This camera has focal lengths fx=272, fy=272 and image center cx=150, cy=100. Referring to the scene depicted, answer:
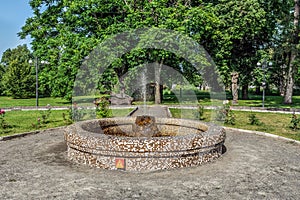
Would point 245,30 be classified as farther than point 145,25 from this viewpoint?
Yes

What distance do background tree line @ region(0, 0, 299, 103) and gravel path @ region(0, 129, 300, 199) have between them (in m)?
16.7

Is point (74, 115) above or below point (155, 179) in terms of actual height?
above

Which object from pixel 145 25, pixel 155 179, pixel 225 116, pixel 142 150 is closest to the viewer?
pixel 155 179

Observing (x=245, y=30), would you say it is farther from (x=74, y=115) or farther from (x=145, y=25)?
(x=74, y=115)

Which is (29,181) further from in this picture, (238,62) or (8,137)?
(238,62)

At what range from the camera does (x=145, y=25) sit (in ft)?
76.2

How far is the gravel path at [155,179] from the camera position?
4578 mm

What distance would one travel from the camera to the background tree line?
912 inches

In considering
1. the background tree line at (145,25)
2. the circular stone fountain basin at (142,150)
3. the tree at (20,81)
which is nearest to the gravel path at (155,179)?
the circular stone fountain basin at (142,150)

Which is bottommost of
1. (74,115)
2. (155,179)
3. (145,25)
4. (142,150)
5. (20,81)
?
(155,179)

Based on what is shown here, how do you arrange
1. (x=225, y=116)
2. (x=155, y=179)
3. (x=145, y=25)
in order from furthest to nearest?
(x=145, y=25) < (x=225, y=116) < (x=155, y=179)

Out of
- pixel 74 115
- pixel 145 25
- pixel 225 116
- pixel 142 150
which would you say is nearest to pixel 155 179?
pixel 142 150

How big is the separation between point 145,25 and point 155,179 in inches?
772

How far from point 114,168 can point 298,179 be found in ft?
12.3
